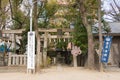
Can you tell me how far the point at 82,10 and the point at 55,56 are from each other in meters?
6.79

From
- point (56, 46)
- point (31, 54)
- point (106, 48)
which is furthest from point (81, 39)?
point (31, 54)

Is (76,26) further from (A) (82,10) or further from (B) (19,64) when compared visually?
(B) (19,64)

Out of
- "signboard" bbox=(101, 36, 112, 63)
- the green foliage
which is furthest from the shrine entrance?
"signboard" bbox=(101, 36, 112, 63)

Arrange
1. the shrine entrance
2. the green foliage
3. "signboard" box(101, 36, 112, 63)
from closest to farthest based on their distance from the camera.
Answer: "signboard" box(101, 36, 112, 63) < the green foliage < the shrine entrance

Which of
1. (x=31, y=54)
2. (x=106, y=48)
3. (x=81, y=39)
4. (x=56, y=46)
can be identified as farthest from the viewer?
(x=56, y=46)

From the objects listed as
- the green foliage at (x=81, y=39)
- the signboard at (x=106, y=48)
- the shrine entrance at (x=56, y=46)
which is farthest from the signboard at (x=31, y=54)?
the signboard at (x=106, y=48)

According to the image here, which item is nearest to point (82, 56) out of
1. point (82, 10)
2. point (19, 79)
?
point (82, 10)

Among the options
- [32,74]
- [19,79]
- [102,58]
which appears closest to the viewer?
[19,79]

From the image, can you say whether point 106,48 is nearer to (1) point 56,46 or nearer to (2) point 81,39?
(2) point 81,39

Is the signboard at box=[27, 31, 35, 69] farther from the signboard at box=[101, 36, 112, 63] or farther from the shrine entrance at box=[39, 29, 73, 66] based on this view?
the signboard at box=[101, 36, 112, 63]

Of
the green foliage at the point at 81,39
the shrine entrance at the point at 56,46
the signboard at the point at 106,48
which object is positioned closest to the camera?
the signboard at the point at 106,48

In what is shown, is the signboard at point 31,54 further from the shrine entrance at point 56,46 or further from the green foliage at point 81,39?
the green foliage at point 81,39

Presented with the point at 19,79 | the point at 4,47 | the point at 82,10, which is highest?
the point at 82,10

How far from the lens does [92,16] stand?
1792 cm
